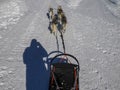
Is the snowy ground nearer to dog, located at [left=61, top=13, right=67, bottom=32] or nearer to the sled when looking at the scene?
dog, located at [left=61, top=13, right=67, bottom=32]

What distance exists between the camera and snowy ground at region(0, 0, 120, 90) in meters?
10.1

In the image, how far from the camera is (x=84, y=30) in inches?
566

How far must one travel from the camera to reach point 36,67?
418 inches

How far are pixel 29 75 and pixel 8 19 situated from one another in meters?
6.54

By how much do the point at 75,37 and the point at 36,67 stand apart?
3817mm

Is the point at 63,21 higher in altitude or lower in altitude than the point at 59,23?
higher

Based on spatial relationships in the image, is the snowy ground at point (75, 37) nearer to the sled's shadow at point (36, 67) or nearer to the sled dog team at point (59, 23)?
the sled's shadow at point (36, 67)

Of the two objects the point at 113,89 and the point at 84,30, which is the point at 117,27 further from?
the point at 113,89

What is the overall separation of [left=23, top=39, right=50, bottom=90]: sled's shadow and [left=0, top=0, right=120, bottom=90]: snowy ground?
0.26 m

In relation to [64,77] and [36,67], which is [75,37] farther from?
[64,77]

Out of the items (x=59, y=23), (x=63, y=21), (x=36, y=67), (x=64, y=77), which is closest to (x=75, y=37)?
(x=63, y=21)

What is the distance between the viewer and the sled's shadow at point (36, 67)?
31.3 ft

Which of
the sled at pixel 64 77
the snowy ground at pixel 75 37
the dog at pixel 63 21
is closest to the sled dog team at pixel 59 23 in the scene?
the dog at pixel 63 21

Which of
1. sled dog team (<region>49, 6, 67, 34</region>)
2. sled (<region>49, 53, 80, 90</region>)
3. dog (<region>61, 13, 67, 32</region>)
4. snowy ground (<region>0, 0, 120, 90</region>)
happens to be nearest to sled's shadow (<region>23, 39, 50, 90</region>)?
snowy ground (<region>0, 0, 120, 90</region>)
